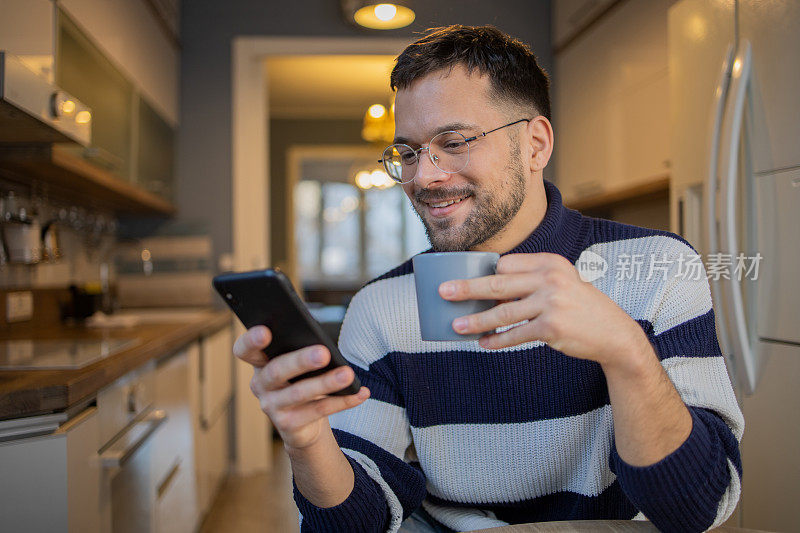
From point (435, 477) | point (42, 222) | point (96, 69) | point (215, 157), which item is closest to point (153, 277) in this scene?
point (215, 157)

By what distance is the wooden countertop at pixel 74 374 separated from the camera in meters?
1.24

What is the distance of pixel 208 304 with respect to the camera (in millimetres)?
3701

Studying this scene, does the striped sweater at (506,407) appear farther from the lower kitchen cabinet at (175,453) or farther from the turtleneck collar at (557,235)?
the lower kitchen cabinet at (175,453)

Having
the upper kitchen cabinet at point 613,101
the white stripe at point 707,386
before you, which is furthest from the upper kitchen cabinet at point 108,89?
the upper kitchen cabinet at point 613,101

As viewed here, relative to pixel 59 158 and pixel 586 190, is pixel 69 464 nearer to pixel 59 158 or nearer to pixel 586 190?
pixel 59 158

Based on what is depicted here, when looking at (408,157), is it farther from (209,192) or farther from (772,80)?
(209,192)

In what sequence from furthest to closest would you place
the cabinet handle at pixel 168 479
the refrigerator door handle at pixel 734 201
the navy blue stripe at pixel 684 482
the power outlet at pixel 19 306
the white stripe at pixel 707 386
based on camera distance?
the power outlet at pixel 19 306 < the cabinet handle at pixel 168 479 < the refrigerator door handle at pixel 734 201 < the white stripe at pixel 707 386 < the navy blue stripe at pixel 684 482

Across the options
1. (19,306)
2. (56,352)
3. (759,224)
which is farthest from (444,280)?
(19,306)

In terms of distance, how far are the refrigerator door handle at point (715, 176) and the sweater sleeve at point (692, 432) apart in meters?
0.80

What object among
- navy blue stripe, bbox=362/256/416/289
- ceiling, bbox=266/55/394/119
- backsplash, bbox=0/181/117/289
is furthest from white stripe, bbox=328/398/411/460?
ceiling, bbox=266/55/394/119

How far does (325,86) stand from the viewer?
5719 mm

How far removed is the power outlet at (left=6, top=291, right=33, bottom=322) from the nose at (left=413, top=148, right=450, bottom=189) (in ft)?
5.93

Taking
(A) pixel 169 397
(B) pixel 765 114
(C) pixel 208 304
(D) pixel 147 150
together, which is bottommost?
(A) pixel 169 397

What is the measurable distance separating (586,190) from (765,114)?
1695mm
